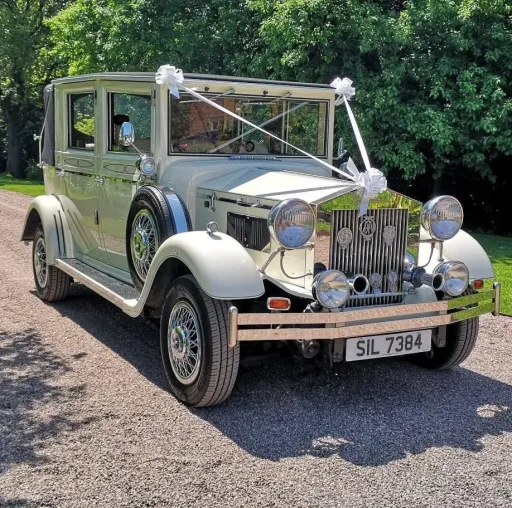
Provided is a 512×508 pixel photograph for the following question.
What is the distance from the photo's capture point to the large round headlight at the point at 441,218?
4914 millimetres

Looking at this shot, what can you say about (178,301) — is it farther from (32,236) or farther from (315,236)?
(32,236)

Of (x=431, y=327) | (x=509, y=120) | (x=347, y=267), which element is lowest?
(x=431, y=327)

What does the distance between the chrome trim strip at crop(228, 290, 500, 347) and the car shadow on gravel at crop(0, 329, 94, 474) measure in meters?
1.14

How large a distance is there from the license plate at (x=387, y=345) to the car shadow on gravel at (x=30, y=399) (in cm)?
169

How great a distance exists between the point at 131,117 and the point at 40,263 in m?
2.21

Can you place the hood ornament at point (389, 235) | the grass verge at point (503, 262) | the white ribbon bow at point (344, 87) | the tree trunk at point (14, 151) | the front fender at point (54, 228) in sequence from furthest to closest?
the tree trunk at point (14, 151) → the grass verge at point (503, 262) → the front fender at point (54, 228) → the white ribbon bow at point (344, 87) → the hood ornament at point (389, 235)

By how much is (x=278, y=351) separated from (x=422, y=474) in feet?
4.95

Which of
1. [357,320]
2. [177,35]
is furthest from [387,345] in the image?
[177,35]

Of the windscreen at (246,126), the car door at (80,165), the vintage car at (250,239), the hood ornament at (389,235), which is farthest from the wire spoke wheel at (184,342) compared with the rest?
the car door at (80,165)

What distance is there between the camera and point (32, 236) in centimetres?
758

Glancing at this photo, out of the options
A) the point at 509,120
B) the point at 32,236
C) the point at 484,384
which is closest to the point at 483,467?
the point at 484,384

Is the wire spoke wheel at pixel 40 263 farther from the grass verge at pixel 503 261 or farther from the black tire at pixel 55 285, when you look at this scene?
the grass verge at pixel 503 261

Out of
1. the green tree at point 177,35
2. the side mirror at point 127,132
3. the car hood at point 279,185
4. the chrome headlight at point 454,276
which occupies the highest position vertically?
the green tree at point 177,35

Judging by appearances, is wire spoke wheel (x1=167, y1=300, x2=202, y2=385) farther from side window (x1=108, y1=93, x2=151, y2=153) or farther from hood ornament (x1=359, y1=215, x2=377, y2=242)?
side window (x1=108, y1=93, x2=151, y2=153)
